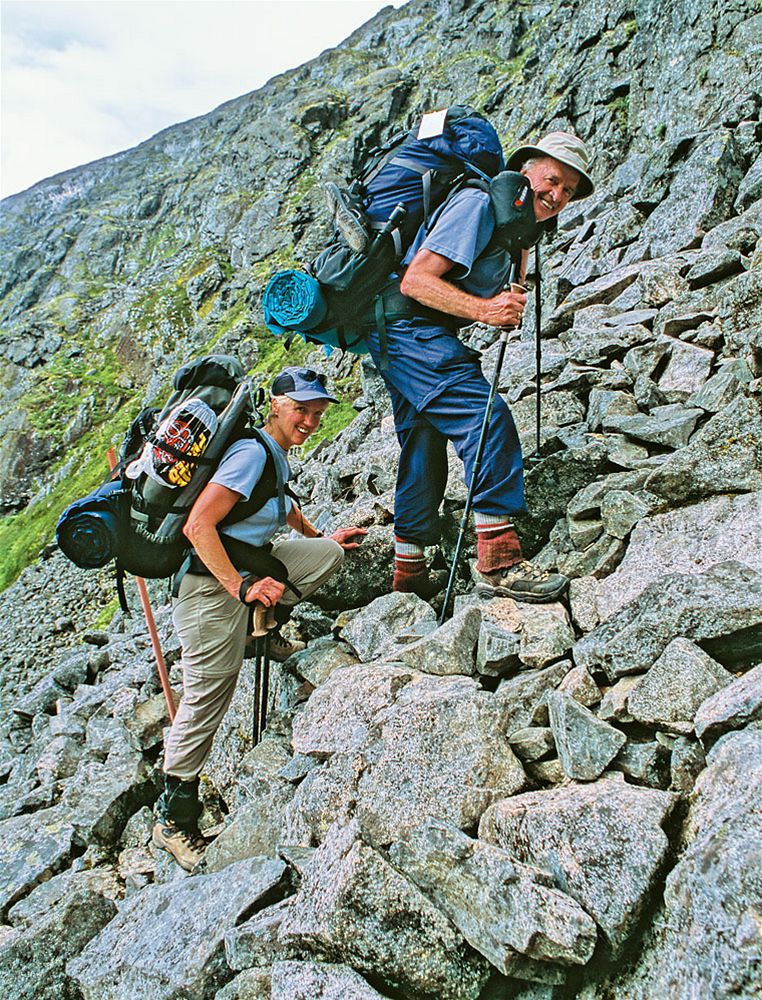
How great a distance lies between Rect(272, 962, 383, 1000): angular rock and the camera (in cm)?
290

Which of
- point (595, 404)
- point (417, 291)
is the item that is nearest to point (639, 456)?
point (595, 404)

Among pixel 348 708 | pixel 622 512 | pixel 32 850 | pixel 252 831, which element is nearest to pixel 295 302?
pixel 622 512

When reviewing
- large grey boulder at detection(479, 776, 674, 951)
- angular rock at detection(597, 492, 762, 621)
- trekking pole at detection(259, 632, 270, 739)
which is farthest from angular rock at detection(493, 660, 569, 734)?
trekking pole at detection(259, 632, 270, 739)

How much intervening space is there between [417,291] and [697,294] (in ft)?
23.1

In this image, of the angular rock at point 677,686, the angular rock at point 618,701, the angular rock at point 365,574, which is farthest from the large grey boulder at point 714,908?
the angular rock at point 365,574

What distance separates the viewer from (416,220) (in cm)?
609

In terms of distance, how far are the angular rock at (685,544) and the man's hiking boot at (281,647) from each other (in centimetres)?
360

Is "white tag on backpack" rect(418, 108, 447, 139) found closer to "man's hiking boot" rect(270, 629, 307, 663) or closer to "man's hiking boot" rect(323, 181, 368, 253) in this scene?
"man's hiking boot" rect(323, 181, 368, 253)

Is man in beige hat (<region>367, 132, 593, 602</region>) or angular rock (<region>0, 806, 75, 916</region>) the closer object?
man in beige hat (<region>367, 132, 593, 602</region>)

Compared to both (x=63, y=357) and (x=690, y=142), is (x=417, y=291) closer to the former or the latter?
(x=690, y=142)

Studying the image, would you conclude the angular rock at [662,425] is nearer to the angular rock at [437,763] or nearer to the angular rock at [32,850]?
the angular rock at [437,763]

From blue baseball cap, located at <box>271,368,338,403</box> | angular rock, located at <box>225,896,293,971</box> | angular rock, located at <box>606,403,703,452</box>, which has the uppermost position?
blue baseball cap, located at <box>271,368,338,403</box>

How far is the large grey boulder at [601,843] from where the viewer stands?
273 cm

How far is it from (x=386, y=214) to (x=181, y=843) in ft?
21.0
